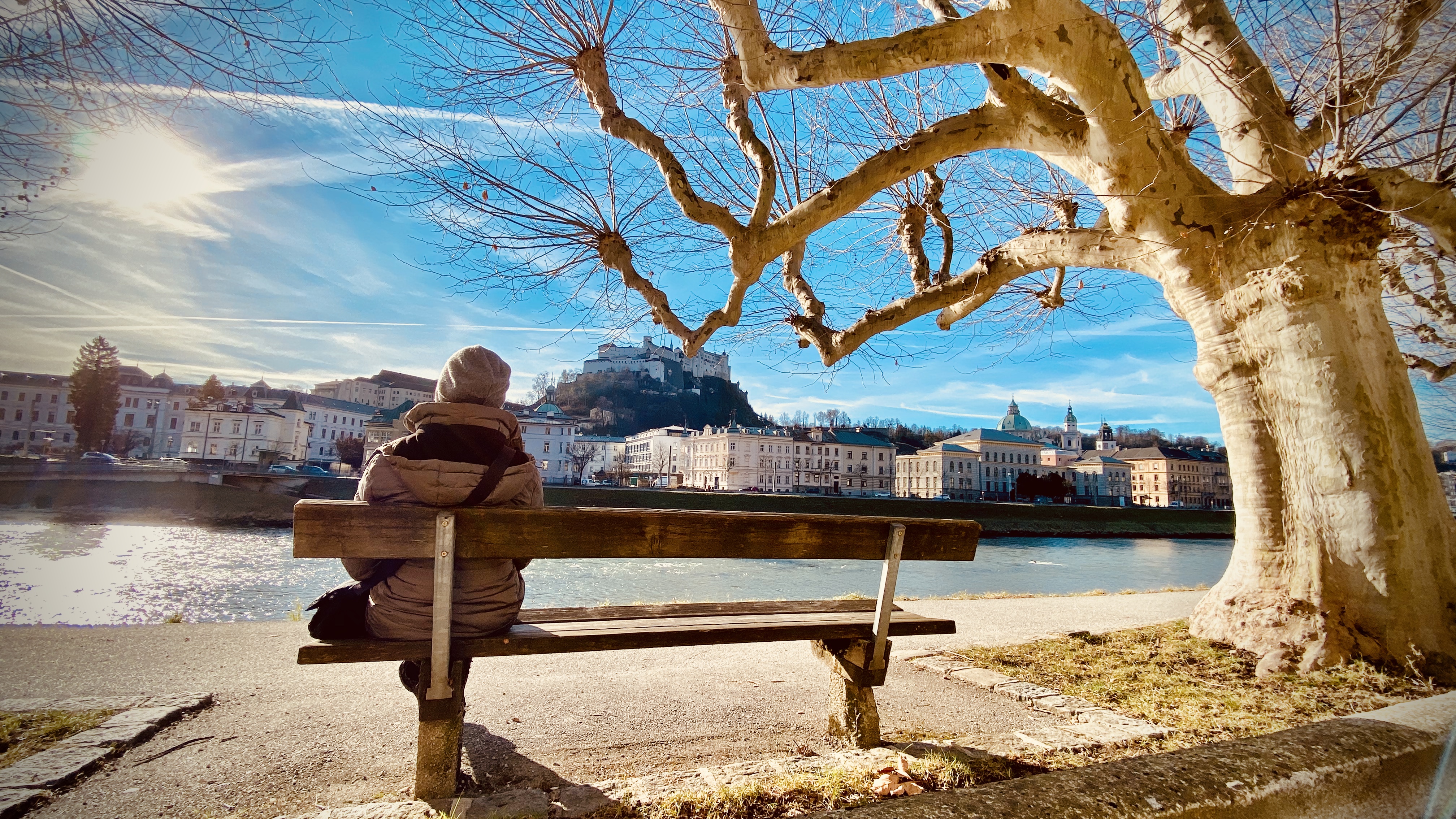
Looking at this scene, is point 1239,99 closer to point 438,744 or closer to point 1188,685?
point 1188,685

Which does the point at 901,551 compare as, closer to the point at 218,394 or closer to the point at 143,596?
the point at 143,596

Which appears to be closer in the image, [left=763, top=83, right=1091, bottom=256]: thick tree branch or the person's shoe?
the person's shoe

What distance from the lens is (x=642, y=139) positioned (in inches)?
189

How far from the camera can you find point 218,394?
3291cm

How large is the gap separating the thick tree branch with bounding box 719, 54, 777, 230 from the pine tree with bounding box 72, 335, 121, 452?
157 inches

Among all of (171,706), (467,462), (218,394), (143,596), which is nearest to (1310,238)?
(467,462)

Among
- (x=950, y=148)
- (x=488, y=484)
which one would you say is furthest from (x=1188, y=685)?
(x=488, y=484)

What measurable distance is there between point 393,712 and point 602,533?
1.69 metres

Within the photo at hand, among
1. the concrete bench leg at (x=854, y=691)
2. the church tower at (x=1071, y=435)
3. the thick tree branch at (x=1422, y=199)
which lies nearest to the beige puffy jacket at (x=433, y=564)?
the concrete bench leg at (x=854, y=691)

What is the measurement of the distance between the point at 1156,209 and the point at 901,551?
3616 mm

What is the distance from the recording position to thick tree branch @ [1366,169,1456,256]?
4363mm

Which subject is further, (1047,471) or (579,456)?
(1047,471)

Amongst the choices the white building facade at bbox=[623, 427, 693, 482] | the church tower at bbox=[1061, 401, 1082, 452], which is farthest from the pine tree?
the church tower at bbox=[1061, 401, 1082, 452]

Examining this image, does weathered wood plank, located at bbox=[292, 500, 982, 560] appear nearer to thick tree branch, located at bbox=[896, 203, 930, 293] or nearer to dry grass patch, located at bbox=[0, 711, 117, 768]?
dry grass patch, located at bbox=[0, 711, 117, 768]
